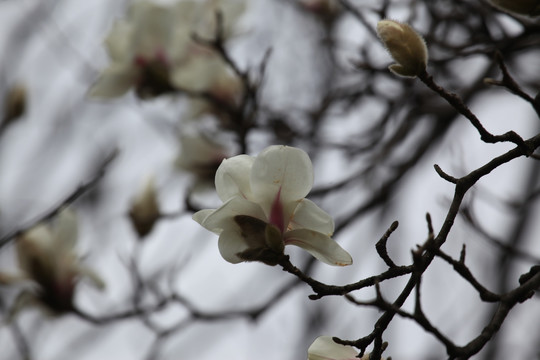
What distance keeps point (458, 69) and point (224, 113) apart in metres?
1.51

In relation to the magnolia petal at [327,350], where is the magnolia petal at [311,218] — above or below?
above

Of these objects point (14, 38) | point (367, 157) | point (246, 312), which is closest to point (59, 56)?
point (14, 38)

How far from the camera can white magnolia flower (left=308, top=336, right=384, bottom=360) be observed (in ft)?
2.98

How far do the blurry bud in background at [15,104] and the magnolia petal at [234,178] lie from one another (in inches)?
45.6

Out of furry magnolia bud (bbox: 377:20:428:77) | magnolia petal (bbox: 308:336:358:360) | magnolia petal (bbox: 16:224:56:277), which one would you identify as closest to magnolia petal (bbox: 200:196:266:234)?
magnolia petal (bbox: 308:336:358:360)

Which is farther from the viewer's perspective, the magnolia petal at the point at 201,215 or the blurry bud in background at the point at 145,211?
the blurry bud in background at the point at 145,211

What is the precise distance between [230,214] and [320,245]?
13 centimetres

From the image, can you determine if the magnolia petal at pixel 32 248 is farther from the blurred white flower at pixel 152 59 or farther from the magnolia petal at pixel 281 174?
the magnolia petal at pixel 281 174

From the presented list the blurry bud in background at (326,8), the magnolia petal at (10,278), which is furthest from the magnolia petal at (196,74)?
the blurry bud in background at (326,8)

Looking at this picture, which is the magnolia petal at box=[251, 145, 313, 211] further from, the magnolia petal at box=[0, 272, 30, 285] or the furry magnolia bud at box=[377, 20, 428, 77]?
the magnolia petal at box=[0, 272, 30, 285]

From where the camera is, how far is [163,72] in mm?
2047

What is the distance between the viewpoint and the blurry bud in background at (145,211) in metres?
1.92

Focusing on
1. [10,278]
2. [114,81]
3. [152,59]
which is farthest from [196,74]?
[10,278]

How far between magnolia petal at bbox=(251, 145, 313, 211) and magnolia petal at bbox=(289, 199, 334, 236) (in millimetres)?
18
